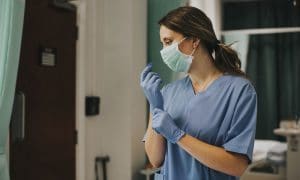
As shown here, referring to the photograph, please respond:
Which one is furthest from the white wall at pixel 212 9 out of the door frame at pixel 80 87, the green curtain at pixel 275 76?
the door frame at pixel 80 87

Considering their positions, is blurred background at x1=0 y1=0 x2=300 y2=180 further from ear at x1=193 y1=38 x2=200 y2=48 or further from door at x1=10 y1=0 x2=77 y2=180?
ear at x1=193 y1=38 x2=200 y2=48

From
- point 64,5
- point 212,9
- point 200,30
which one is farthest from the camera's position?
point 212,9

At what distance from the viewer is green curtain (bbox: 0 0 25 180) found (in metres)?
1.66

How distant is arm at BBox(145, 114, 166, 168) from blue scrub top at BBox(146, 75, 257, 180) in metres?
0.02

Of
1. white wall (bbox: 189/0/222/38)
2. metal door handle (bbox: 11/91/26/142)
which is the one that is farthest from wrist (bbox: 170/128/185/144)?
white wall (bbox: 189/0/222/38)

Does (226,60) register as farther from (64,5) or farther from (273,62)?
(273,62)

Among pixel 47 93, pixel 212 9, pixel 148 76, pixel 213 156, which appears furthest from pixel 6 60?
pixel 212 9

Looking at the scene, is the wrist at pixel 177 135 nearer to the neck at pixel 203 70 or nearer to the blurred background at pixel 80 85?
the neck at pixel 203 70

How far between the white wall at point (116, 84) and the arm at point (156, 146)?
1260mm

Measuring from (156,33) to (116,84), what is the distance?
54cm

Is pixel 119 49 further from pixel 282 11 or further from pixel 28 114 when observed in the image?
pixel 282 11

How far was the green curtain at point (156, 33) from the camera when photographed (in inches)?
111

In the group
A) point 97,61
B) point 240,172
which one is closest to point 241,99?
point 240,172

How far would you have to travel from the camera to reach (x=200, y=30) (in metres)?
1.32
